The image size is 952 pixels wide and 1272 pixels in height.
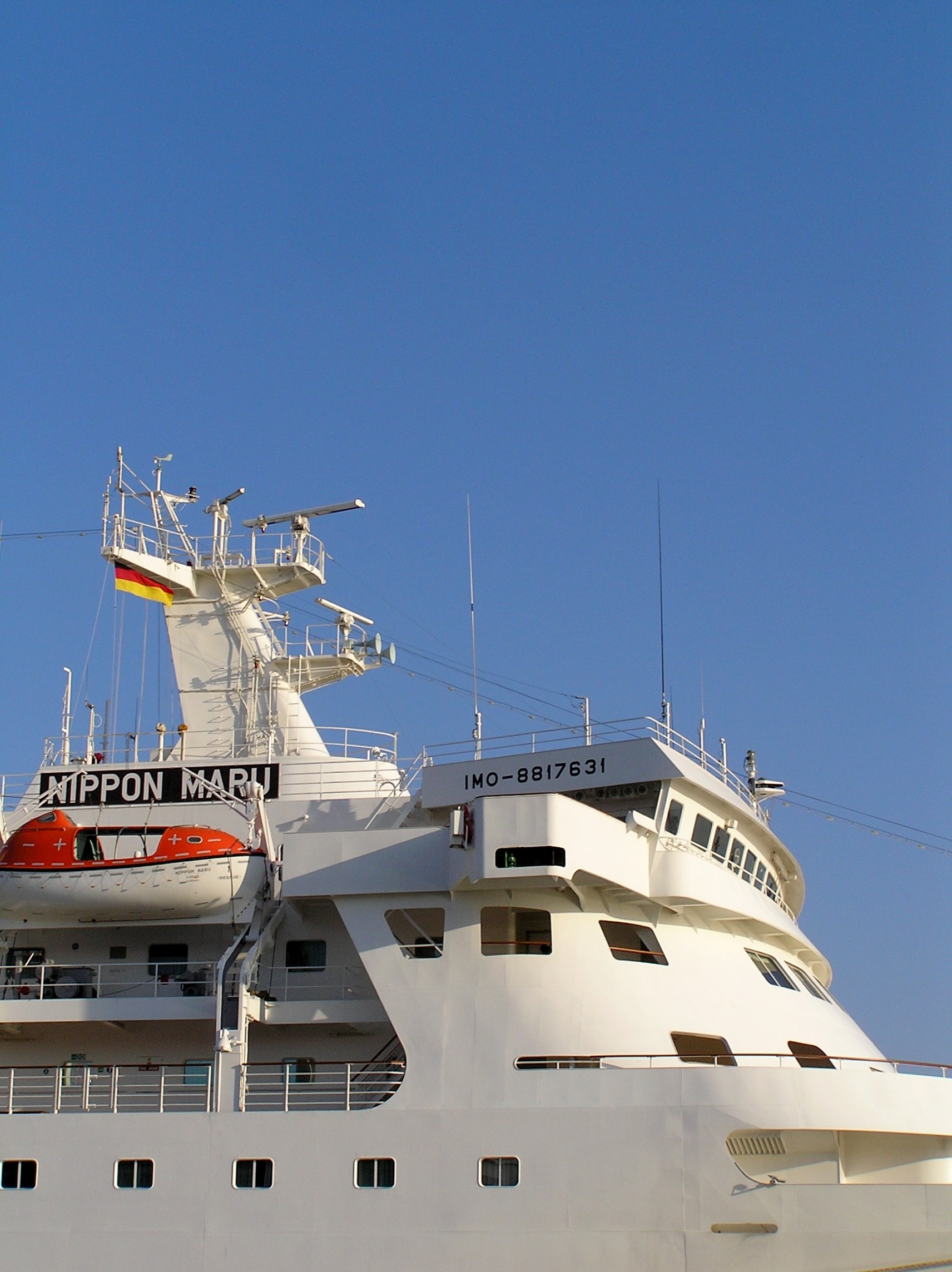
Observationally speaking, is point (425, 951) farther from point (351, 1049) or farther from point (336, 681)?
point (336, 681)

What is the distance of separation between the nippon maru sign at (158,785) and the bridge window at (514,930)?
5.90m

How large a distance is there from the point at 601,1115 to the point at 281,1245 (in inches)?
181

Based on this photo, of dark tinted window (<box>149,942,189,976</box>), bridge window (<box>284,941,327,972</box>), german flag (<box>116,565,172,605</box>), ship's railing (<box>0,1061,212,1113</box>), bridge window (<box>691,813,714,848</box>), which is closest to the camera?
A: ship's railing (<box>0,1061,212,1113</box>)

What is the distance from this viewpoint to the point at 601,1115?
18047mm

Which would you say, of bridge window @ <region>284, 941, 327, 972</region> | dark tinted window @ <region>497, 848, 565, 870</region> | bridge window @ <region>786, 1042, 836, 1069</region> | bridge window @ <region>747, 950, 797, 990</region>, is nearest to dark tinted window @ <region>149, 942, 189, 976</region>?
bridge window @ <region>284, 941, 327, 972</region>

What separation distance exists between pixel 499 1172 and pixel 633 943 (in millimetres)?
4020

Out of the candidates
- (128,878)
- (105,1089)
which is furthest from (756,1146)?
(128,878)

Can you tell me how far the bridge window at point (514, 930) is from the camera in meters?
20.0

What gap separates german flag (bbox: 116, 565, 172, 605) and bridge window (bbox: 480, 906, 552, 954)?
11165 mm

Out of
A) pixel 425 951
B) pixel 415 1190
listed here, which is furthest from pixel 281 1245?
pixel 425 951

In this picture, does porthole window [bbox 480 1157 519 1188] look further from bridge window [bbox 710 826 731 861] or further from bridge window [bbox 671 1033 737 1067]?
bridge window [bbox 710 826 731 861]

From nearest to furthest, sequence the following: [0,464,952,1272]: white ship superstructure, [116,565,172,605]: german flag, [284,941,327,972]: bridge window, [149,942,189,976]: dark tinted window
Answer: [0,464,952,1272]: white ship superstructure < [284,941,327,972]: bridge window < [149,942,189,976]: dark tinted window < [116,565,172,605]: german flag

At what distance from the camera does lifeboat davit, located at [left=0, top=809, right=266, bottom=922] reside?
21406mm

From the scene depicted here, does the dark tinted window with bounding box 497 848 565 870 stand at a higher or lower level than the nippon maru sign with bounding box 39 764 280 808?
lower
